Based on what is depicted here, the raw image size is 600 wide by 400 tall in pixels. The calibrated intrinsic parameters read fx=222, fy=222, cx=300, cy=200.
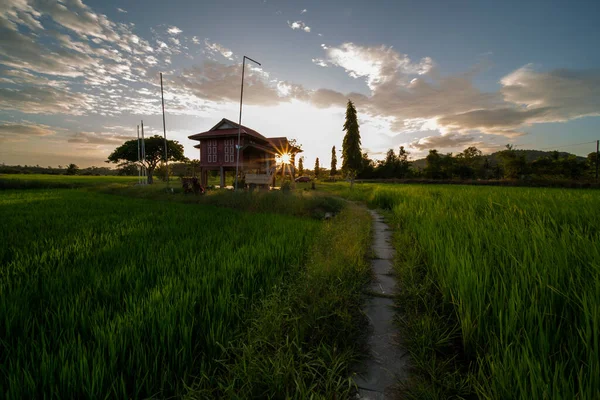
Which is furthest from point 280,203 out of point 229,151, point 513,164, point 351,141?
point 513,164

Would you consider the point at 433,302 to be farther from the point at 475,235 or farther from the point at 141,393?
the point at 141,393

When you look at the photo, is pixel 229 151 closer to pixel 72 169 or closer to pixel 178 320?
pixel 178 320

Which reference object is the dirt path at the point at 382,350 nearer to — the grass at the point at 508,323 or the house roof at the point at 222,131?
the grass at the point at 508,323

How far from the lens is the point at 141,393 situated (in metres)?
1.34

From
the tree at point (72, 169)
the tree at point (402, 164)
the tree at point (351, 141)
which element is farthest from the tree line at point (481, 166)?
the tree at point (72, 169)

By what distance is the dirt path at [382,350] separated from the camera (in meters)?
1.43

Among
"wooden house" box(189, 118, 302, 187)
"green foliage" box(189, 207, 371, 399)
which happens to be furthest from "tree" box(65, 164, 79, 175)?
"green foliage" box(189, 207, 371, 399)

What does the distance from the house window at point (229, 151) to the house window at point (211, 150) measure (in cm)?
120

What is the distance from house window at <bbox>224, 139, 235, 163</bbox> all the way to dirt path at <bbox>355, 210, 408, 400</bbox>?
1900cm

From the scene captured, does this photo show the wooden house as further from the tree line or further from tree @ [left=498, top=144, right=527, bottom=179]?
tree @ [left=498, top=144, right=527, bottom=179]

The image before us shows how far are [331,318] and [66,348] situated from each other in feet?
6.32

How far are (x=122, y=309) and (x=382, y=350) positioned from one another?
7.44 feet

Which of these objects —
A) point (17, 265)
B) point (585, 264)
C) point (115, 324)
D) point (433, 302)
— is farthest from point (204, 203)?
point (585, 264)

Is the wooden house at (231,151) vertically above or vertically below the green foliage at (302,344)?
above
